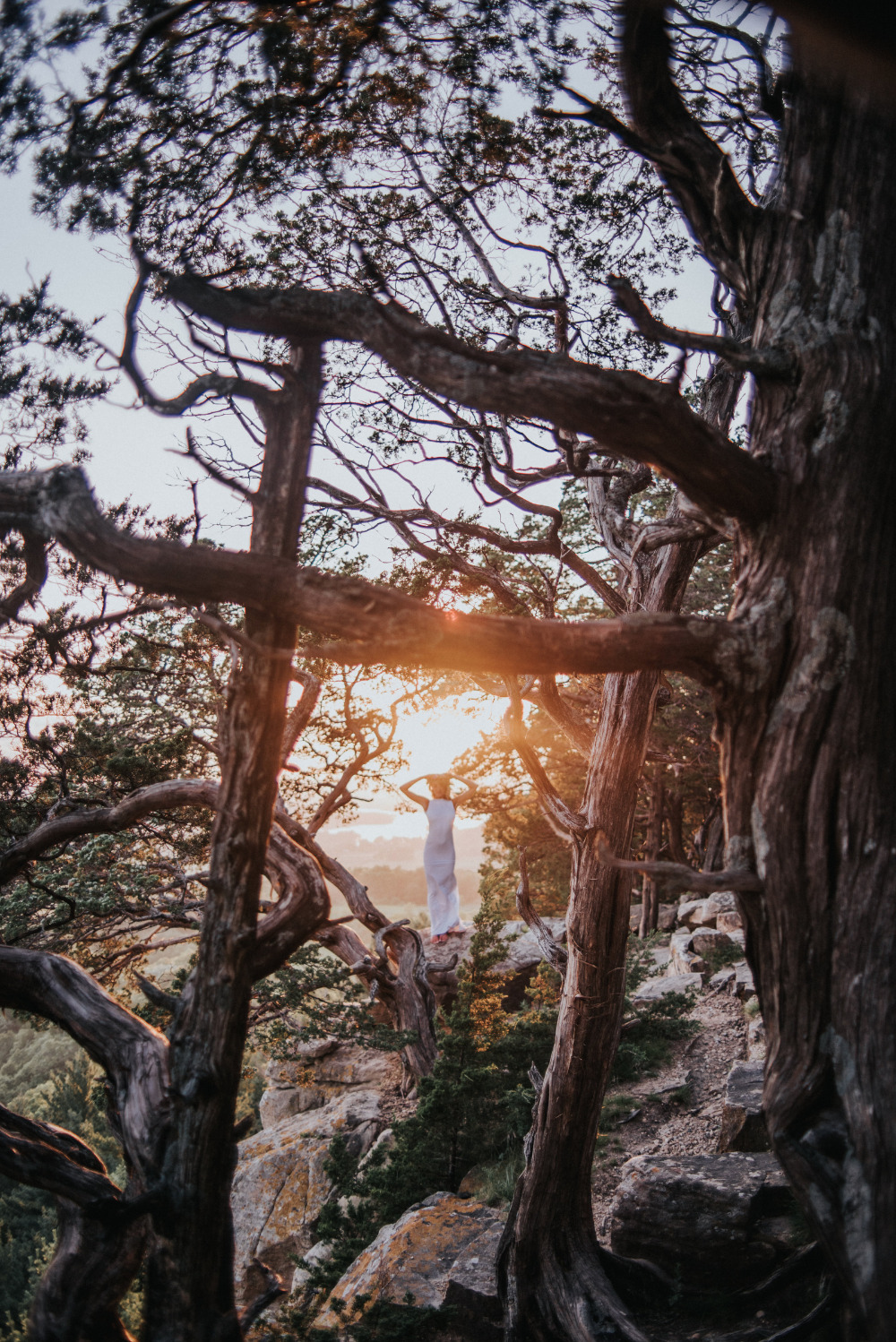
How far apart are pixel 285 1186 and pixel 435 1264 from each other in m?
3.88

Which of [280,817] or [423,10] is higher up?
[423,10]

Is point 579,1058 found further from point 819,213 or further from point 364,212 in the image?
point 364,212

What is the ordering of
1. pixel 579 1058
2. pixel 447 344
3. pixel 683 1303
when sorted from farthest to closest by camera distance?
1. pixel 579 1058
2. pixel 683 1303
3. pixel 447 344

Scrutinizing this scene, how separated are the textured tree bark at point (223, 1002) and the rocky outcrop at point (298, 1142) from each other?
11.6 feet

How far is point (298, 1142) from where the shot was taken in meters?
8.56

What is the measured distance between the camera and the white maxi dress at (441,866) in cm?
938

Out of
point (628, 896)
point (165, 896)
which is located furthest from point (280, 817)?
point (628, 896)

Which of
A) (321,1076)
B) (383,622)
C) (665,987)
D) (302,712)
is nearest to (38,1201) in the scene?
(321,1076)

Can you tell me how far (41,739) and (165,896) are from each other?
3897 millimetres

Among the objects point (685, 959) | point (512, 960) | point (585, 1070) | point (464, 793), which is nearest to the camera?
point (585, 1070)

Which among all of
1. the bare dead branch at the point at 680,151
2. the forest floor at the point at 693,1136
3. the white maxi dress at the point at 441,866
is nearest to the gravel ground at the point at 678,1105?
the forest floor at the point at 693,1136

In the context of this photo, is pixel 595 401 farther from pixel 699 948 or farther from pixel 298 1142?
pixel 699 948

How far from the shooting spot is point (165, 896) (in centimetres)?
928

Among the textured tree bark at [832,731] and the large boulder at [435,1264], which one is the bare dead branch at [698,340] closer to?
the textured tree bark at [832,731]
